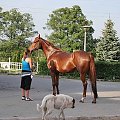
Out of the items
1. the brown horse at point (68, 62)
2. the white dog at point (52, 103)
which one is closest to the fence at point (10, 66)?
the brown horse at point (68, 62)

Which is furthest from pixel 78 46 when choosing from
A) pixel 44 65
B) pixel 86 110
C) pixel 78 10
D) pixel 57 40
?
pixel 86 110

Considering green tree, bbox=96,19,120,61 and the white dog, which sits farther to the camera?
green tree, bbox=96,19,120,61

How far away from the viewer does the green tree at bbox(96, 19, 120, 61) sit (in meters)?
49.9

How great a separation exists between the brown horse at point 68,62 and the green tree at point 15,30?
49.9 meters

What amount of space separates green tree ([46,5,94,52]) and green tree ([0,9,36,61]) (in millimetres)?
4456

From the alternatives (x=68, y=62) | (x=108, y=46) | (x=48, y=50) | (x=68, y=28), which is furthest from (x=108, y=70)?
(x=68, y=28)

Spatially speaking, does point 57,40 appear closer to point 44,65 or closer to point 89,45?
point 89,45

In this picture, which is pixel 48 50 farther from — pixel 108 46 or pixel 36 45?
pixel 108 46

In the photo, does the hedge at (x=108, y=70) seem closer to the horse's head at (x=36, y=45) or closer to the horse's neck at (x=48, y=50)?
the horse's neck at (x=48, y=50)

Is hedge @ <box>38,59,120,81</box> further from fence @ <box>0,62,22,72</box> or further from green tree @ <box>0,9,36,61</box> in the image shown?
green tree @ <box>0,9,36,61</box>

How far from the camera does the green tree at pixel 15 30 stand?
220ft

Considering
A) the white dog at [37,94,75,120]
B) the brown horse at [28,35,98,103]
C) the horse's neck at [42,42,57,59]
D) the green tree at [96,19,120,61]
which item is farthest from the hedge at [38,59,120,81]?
the white dog at [37,94,75,120]

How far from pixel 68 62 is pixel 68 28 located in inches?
1840

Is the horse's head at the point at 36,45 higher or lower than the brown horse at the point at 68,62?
higher
